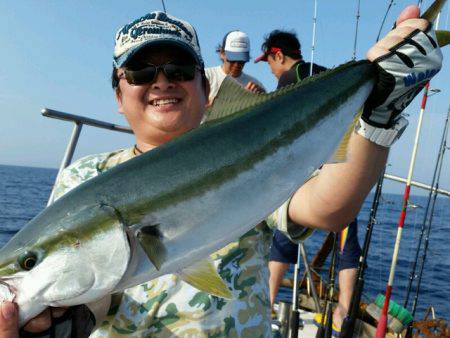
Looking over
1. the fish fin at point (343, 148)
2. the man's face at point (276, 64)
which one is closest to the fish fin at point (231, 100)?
the fish fin at point (343, 148)

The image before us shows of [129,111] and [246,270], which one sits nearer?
[246,270]

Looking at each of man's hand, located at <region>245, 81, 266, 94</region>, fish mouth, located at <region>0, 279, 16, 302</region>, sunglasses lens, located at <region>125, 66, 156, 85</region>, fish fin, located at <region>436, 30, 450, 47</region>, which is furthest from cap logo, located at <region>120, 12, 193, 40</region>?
man's hand, located at <region>245, 81, 266, 94</region>

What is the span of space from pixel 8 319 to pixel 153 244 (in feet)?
1.90

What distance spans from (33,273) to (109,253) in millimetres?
287

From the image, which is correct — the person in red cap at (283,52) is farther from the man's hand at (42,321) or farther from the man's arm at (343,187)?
the man's hand at (42,321)

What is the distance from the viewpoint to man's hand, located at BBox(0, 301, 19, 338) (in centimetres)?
159

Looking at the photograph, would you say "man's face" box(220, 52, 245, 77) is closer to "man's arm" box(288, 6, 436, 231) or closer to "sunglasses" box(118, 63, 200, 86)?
"sunglasses" box(118, 63, 200, 86)

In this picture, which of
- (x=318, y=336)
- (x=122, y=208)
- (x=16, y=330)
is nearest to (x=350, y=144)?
(x=122, y=208)

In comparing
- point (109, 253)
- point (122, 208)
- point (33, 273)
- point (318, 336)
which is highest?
point (122, 208)

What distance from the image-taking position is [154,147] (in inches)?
93.7

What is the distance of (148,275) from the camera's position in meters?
1.65

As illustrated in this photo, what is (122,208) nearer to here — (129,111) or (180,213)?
(180,213)

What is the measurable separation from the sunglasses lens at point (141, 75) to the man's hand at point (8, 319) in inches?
52.6

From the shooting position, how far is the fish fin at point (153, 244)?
63.2 inches
